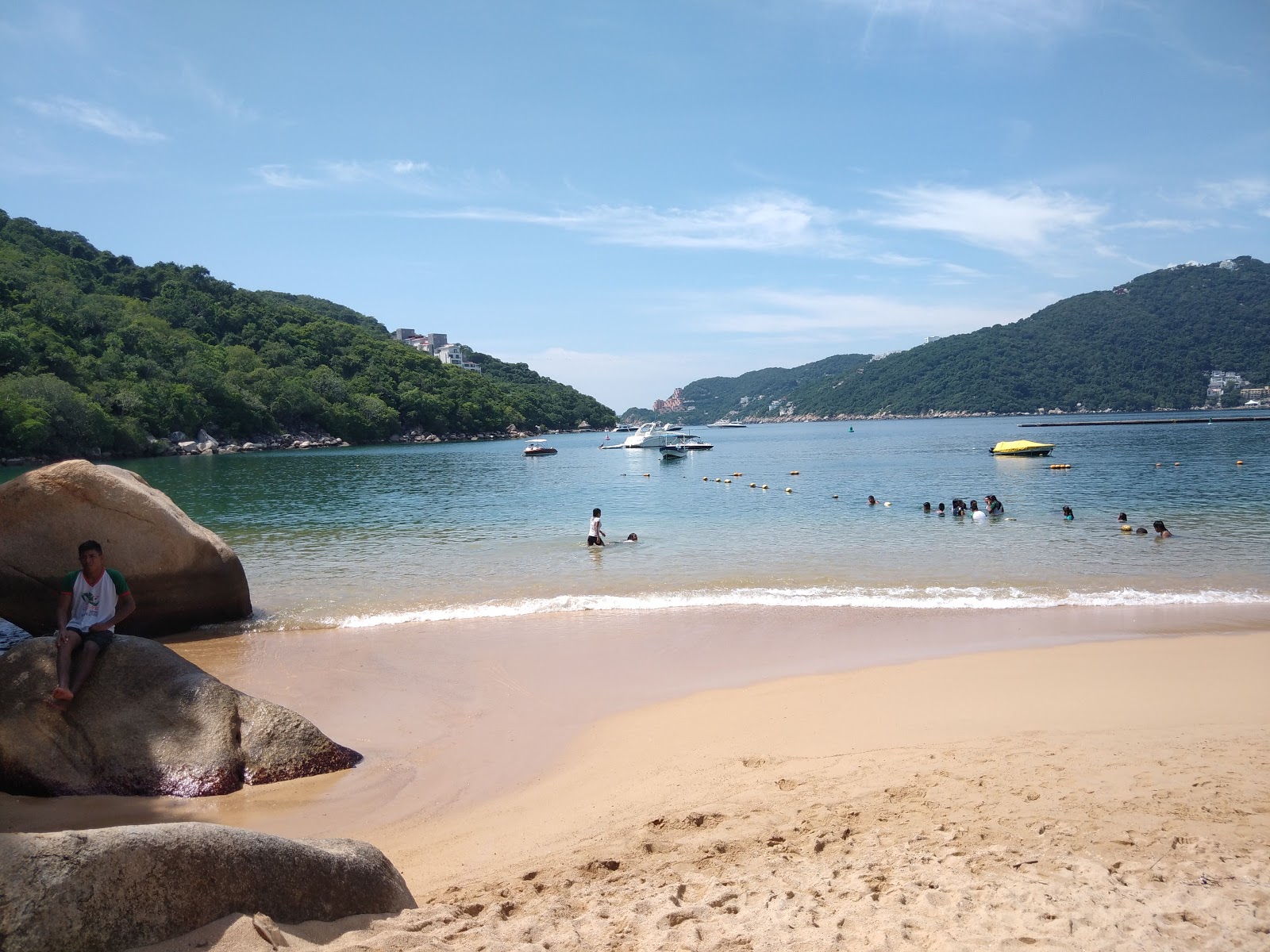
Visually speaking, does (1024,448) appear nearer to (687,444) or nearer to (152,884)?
(687,444)

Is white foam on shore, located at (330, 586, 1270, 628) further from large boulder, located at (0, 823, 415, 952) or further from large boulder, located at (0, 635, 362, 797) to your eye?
large boulder, located at (0, 823, 415, 952)

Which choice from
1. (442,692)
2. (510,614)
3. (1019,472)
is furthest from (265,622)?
(1019,472)

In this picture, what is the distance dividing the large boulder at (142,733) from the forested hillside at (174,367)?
217 ft

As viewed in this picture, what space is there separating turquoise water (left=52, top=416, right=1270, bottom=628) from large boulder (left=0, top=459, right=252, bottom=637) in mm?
1515

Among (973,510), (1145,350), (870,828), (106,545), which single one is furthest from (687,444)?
(1145,350)

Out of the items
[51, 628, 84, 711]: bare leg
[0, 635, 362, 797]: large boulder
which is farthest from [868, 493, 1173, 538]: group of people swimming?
[51, 628, 84, 711]: bare leg

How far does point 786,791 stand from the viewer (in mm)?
5965

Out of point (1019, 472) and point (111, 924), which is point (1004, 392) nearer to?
point (1019, 472)

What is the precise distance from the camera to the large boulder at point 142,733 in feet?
19.7

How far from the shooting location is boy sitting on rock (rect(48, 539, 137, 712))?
6215 mm

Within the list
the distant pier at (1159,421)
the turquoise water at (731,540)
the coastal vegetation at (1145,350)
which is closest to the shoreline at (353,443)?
the distant pier at (1159,421)

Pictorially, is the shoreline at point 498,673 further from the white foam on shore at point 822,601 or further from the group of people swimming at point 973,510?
the group of people swimming at point 973,510

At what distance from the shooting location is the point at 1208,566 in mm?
16391

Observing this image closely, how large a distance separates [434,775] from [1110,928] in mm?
5087
